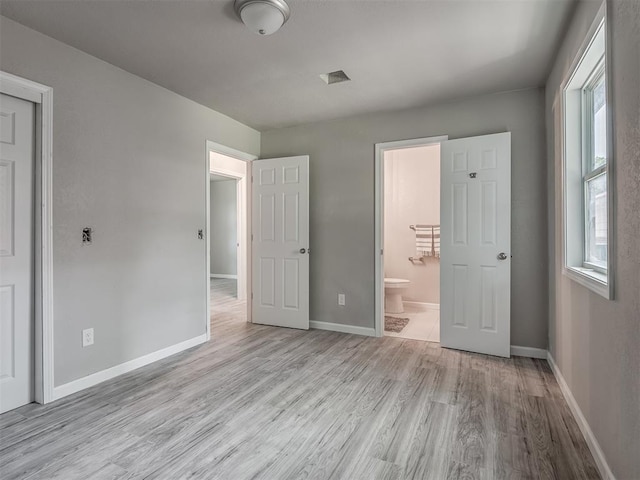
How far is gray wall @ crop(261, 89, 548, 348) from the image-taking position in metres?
3.23

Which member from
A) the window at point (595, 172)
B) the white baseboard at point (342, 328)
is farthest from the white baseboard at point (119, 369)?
the window at point (595, 172)

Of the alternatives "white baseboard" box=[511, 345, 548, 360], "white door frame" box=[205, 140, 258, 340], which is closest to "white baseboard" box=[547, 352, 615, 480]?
"white baseboard" box=[511, 345, 548, 360]

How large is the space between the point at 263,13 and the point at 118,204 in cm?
181

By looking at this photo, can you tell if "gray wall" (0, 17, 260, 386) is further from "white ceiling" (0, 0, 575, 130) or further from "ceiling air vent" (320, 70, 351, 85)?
"ceiling air vent" (320, 70, 351, 85)

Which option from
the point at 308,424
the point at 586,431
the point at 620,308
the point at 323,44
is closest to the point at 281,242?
the point at 323,44

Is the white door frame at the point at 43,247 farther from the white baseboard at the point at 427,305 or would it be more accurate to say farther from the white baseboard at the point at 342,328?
the white baseboard at the point at 427,305

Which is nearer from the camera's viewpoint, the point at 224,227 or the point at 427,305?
the point at 427,305

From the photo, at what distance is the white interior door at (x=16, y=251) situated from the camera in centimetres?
223

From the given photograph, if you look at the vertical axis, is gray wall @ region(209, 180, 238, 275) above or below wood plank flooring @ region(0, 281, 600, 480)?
above

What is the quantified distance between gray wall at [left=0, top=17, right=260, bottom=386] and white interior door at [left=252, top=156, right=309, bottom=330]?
0.87 m

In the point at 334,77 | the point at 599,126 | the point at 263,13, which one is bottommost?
the point at 599,126

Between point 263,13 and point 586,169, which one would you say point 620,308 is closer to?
point 586,169

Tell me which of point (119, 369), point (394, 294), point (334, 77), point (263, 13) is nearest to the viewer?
point (263, 13)

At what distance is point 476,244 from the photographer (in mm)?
3340
